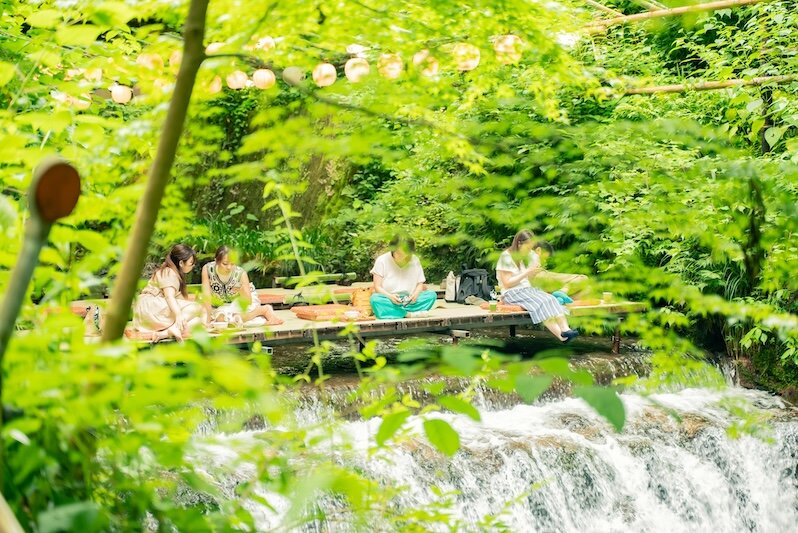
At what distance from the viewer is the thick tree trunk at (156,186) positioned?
125 centimetres

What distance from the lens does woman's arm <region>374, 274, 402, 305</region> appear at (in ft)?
26.3

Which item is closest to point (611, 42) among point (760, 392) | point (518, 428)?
point (760, 392)

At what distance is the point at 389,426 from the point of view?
45.8 inches

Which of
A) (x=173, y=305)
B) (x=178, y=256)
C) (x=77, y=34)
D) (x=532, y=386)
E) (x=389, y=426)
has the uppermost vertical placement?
(x=77, y=34)

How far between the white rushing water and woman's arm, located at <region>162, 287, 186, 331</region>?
1236 mm

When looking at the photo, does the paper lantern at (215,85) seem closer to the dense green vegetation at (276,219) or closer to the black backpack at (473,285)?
the dense green vegetation at (276,219)

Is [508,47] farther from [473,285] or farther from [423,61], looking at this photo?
[473,285]

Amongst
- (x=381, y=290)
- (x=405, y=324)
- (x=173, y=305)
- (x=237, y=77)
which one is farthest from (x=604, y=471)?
(x=237, y=77)

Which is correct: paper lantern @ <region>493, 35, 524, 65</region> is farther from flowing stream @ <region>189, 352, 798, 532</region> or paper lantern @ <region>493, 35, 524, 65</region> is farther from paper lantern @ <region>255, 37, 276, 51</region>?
flowing stream @ <region>189, 352, 798, 532</region>

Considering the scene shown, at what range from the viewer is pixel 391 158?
2109 millimetres

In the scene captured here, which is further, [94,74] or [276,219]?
[94,74]

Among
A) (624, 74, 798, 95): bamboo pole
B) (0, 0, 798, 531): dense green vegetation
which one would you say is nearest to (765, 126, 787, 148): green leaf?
(624, 74, 798, 95): bamboo pole

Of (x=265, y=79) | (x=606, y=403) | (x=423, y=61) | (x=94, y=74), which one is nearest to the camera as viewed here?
(x=606, y=403)

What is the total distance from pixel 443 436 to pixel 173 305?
558 centimetres
